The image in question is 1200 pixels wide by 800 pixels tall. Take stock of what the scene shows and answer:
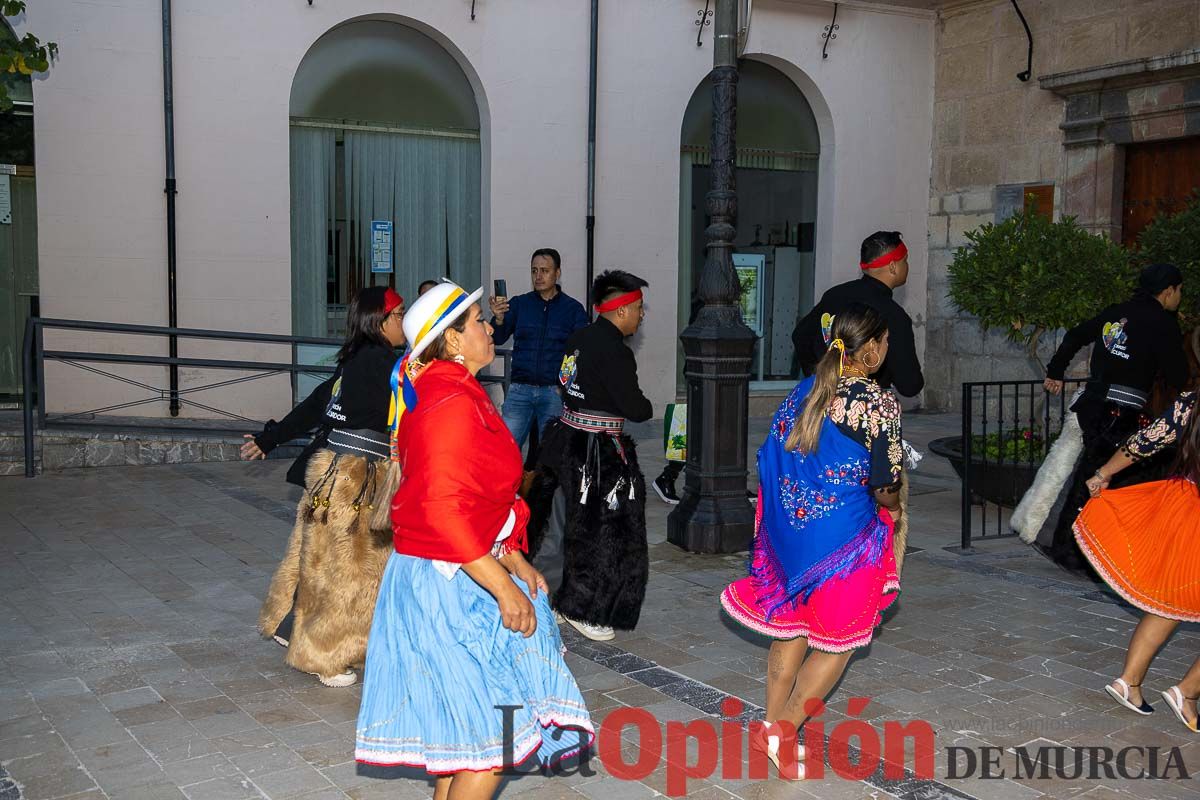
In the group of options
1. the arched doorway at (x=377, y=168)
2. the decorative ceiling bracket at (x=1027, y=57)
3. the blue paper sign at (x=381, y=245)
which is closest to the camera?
the arched doorway at (x=377, y=168)

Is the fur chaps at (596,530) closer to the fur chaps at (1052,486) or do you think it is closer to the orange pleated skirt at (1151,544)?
the orange pleated skirt at (1151,544)

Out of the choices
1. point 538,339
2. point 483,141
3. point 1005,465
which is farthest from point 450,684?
point 483,141

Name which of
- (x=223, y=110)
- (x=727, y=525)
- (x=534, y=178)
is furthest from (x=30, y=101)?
(x=727, y=525)

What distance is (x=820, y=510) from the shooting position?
3.92m

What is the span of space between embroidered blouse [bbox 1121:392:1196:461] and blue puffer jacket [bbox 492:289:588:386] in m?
4.28

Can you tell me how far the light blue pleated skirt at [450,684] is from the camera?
3.04 metres

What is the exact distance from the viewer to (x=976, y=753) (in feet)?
14.2

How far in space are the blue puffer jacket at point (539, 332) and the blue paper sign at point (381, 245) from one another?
14.1ft

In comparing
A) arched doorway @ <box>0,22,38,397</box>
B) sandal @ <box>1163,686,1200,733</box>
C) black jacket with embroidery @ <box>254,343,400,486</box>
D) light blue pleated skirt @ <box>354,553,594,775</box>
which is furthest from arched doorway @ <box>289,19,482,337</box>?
light blue pleated skirt @ <box>354,553,594,775</box>

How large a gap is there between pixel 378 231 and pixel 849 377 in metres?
9.46

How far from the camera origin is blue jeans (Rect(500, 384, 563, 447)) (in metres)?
8.48

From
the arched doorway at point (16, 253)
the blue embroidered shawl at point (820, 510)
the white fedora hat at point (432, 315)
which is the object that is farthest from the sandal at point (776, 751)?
the arched doorway at point (16, 253)

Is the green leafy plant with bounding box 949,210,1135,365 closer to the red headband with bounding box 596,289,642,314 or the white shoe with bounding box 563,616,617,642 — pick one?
the red headband with bounding box 596,289,642,314

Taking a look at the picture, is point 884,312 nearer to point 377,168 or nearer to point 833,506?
point 833,506
